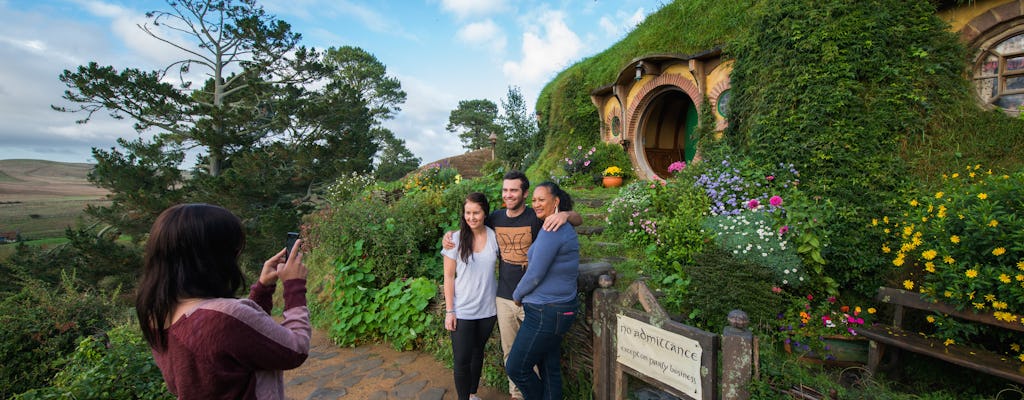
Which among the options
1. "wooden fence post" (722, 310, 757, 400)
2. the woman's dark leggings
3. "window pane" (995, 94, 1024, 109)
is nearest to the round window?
"window pane" (995, 94, 1024, 109)

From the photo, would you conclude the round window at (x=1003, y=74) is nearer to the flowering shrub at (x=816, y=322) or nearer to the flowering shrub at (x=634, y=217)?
the flowering shrub at (x=816, y=322)

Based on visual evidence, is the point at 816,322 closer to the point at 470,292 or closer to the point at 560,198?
the point at 560,198

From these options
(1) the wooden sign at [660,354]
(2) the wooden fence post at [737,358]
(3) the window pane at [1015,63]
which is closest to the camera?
(2) the wooden fence post at [737,358]

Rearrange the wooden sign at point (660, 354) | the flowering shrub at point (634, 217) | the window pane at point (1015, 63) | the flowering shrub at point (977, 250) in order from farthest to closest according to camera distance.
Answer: the flowering shrub at point (634, 217) → the window pane at point (1015, 63) → the flowering shrub at point (977, 250) → the wooden sign at point (660, 354)

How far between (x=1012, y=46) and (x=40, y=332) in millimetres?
10817

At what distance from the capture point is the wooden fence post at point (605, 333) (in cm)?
260

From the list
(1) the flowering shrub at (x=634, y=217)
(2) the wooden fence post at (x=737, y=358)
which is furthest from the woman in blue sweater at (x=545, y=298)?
(1) the flowering shrub at (x=634, y=217)

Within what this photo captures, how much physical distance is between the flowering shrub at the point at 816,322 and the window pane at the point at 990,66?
125 inches

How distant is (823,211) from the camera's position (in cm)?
480

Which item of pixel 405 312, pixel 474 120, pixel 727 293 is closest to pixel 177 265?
pixel 405 312

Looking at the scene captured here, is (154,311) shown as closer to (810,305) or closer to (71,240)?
(810,305)

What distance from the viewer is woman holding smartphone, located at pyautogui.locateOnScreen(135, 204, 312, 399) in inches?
51.3

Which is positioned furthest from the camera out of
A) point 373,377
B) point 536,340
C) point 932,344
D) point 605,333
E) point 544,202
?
point 373,377

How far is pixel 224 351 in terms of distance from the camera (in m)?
1.30
